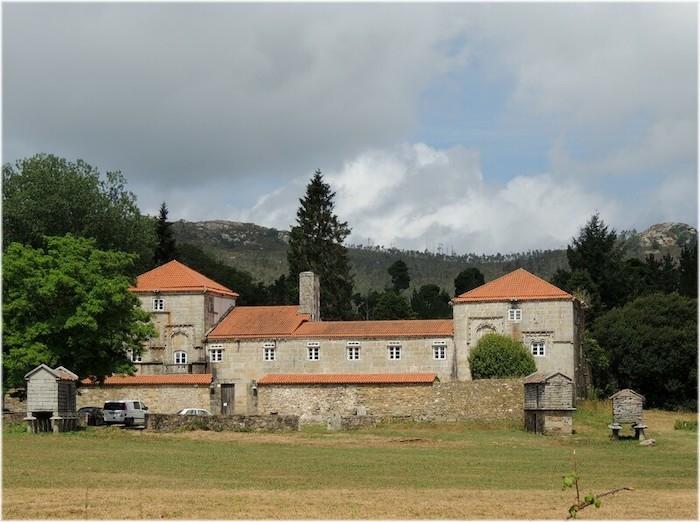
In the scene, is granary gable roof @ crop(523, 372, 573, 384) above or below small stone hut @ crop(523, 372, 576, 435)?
above

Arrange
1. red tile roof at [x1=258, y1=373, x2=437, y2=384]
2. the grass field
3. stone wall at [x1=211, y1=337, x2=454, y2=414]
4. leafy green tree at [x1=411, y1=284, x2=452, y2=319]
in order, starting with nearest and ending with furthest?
the grass field
red tile roof at [x1=258, y1=373, x2=437, y2=384]
stone wall at [x1=211, y1=337, x2=454, y2=414]
leafy green tree at [x1=411, y1=284, x2=452, y2=319]

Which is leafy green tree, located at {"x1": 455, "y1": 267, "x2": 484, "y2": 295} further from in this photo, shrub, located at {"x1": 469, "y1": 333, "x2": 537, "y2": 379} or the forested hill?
shrub, located at {"x1": 469, "y1": 333, "x2": 537, "y2": 379}

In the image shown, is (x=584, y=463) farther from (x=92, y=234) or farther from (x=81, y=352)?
(x=92, y=234)

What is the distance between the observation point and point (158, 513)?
20516 millimetres

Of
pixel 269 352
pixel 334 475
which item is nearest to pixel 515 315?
pixel 269 352

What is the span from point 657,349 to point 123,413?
115 ft

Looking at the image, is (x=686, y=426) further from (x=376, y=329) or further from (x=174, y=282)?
(x=174, y=282)

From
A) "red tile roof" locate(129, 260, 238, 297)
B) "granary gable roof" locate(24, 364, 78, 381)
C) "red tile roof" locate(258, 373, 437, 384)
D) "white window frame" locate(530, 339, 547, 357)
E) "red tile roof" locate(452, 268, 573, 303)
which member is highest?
"red tile roof" locate(129, 260, 238, 297)

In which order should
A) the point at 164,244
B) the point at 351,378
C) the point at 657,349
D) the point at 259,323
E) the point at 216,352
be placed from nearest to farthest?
the point at 351,378 < the point at 216,352 < the point at 259,323 < the point at 657,349 < the point at 164,244

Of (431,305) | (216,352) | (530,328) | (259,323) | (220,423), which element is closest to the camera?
(220,423)

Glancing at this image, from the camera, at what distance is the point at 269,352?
65.0 metres

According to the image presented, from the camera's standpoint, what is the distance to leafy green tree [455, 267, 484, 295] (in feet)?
386

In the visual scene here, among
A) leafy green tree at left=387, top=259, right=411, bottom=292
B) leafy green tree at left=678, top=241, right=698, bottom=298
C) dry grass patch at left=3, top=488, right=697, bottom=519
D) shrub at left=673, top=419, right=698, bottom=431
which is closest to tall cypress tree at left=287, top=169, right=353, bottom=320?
leafy green tree at left=678, top=241, right=698, bottom=298

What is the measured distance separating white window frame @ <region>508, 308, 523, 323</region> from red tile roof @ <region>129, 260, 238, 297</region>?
55.4ft
